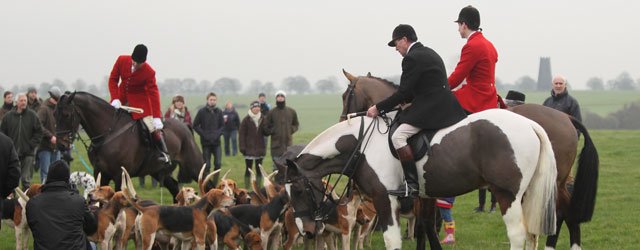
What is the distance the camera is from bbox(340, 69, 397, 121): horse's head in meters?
9.45

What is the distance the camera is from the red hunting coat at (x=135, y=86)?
40.4 feet

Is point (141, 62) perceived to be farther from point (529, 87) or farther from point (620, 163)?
point (529, 87)

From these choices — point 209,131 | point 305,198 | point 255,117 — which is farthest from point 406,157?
point 255,117

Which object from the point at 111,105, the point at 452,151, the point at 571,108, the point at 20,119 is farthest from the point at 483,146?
the point at 20,119

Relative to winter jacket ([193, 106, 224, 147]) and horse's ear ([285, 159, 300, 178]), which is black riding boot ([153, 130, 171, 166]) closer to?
horse's ear ([285, 159, 300, 178])

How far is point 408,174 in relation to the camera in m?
7.89

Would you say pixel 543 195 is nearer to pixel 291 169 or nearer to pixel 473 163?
pixel 473 163

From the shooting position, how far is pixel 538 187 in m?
7.80

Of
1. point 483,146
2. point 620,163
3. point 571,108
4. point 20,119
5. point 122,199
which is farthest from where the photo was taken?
point 620,163

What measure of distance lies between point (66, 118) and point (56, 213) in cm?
458

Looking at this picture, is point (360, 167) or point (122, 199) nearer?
point (360, 167)

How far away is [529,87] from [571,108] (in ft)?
231

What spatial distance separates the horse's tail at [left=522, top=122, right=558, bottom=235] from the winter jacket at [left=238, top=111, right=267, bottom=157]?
10.5m

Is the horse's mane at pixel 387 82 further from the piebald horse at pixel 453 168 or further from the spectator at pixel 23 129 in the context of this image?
the spectator at pixel 23 129
